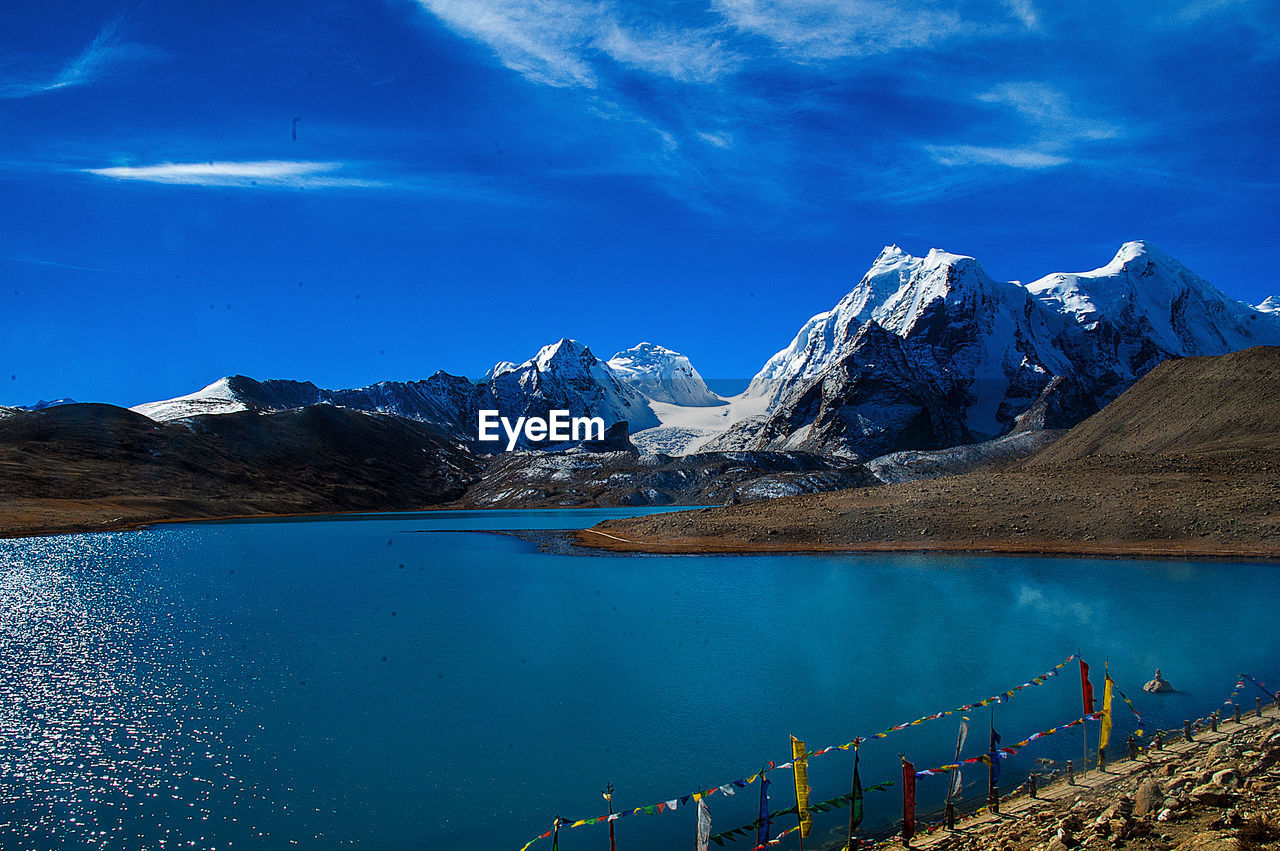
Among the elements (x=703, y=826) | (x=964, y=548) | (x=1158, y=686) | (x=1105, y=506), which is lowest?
(x=964, y=548)

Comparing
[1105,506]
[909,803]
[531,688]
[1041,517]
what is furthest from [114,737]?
[1105,506]

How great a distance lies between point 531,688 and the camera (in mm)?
24406

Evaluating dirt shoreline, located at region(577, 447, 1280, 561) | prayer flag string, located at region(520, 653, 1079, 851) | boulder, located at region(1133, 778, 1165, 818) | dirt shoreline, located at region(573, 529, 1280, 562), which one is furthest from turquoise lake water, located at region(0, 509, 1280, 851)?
dirt shoreline, located at region(577, 447, 1280, 561)

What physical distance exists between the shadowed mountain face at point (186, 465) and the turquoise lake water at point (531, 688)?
95174 millimetres

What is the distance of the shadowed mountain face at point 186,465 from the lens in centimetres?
12725

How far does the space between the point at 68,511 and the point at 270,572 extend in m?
69.5

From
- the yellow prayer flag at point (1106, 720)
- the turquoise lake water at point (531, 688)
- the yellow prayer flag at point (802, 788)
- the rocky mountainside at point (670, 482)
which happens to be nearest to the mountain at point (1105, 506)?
the turquoise lake water at point (531, 688)

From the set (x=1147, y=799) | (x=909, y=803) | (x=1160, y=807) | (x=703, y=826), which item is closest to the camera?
(x=1160, y=807)

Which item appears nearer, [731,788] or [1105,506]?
[731,788]

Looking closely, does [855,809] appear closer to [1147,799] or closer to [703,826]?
[703,826]

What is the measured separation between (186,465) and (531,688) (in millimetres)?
158797

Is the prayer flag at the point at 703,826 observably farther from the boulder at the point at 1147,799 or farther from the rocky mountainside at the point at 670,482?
the rocky mountainside at the point at 670,482

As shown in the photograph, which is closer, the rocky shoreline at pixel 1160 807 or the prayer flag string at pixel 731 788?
the rocky shoreline at pixel 1160 807

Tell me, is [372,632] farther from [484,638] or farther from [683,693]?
[683,693]
